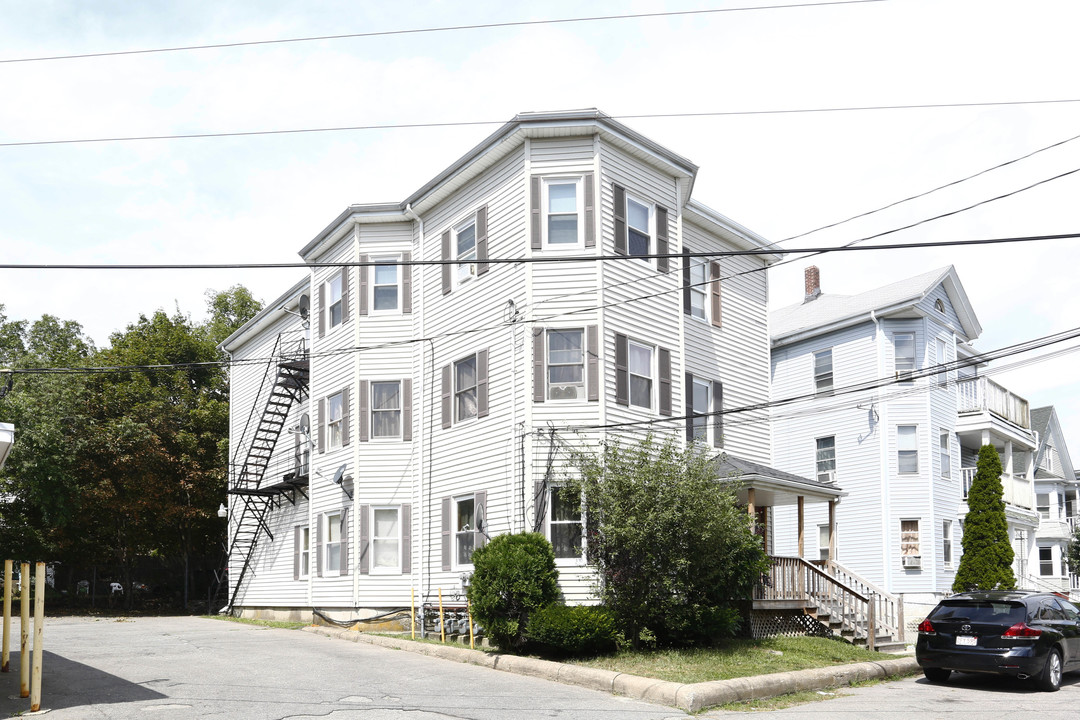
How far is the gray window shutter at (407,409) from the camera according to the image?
23578mm

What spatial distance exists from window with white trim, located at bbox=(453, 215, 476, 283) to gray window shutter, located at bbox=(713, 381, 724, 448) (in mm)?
6814

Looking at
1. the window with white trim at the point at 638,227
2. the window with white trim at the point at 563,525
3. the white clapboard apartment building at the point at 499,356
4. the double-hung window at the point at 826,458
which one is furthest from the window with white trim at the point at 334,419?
the double-hung window at the point at 826,458

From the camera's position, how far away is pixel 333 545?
24.8m

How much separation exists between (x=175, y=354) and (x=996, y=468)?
101 ft

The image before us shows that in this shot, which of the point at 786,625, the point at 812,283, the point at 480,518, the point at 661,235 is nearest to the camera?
the point at 786,625

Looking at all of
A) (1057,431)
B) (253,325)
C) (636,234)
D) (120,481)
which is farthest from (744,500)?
(1057,431)

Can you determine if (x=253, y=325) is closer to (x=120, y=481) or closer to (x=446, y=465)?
(x=120, y=481)

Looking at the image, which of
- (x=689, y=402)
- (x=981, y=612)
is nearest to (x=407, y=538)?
(x=689, y=402)

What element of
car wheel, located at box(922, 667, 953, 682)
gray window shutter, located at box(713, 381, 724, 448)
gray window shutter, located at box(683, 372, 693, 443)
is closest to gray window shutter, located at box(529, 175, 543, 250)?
gray window shutter, located at box(683, 372, 693, 443)

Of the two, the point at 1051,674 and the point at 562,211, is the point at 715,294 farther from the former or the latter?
the point at 1051,674

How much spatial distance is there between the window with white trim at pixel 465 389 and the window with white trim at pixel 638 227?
4.43 m

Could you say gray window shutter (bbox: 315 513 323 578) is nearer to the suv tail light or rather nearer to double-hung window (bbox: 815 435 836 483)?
the suv tail light

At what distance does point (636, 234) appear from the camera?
2119 cm

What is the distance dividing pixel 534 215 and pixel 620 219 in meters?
1.91
